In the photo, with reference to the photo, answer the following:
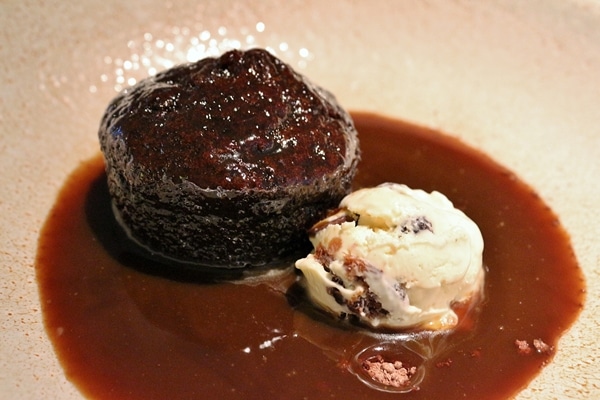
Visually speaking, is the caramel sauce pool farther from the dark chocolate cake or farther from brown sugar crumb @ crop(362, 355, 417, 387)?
the dark chocolate cake

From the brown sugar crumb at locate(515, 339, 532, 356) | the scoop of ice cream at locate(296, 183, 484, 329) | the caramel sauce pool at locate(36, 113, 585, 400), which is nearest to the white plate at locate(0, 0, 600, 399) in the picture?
the caramel sauce pool at locate(36, 113, 585, 400)

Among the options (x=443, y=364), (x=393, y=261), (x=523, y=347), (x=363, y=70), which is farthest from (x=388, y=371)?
(x=363, y=70)

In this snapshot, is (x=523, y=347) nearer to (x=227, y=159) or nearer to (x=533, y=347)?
(x=533, y=347)

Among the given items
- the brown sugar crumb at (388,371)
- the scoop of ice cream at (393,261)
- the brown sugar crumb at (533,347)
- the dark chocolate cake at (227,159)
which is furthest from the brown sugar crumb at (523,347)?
the dark chocolate cake at (227,159)

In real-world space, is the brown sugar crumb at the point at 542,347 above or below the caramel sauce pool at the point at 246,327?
above

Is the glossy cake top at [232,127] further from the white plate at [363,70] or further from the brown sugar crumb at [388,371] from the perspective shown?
the brown sugar crumb at [388,371]

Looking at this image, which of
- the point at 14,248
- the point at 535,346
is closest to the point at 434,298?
the point at 535,346
